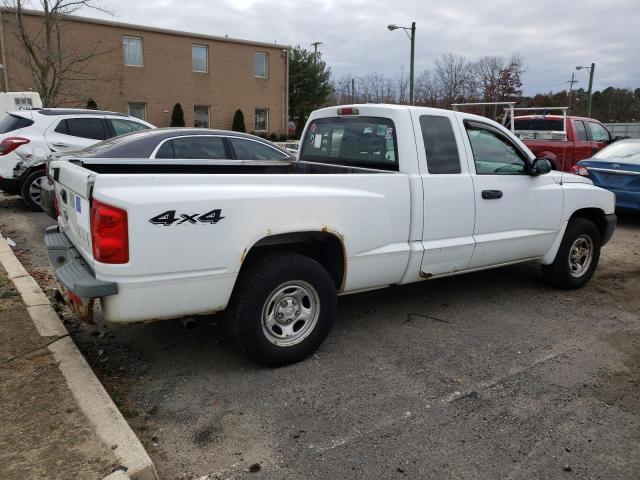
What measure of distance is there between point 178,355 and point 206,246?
1224mm

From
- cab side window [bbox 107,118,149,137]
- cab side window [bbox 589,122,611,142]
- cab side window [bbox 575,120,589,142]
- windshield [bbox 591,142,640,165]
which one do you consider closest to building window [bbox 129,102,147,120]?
cab side window [bbox 107,118,149,137]

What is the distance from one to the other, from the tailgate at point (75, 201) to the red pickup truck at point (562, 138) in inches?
438

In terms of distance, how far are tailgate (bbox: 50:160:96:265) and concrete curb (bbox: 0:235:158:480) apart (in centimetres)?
72

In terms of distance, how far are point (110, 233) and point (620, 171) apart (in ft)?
30.4

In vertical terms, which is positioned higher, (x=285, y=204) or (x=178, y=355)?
(x=285, y=204)

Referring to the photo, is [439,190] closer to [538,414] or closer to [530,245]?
[530,245]

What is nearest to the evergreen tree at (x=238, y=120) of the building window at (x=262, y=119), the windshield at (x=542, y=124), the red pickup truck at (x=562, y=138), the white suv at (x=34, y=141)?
the building window at (x=262, y=119)

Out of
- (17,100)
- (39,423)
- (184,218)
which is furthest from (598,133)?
(17,100)

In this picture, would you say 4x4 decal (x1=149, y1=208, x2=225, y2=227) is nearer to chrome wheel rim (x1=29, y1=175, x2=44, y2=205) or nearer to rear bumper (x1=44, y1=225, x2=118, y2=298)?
rear bumper (x1=44, y1=225, x2=118, y2=298)

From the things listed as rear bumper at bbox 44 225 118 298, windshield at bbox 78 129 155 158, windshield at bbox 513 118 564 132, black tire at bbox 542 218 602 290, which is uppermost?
windshield at bbox 513 118 564 132

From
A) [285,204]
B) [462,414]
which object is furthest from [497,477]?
[285,204]

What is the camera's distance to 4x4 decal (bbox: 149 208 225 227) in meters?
3.08

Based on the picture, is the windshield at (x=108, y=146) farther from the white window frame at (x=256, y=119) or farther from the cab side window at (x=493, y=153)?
the white window frame at (x=256, y=119)

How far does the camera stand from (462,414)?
3.33 metres
